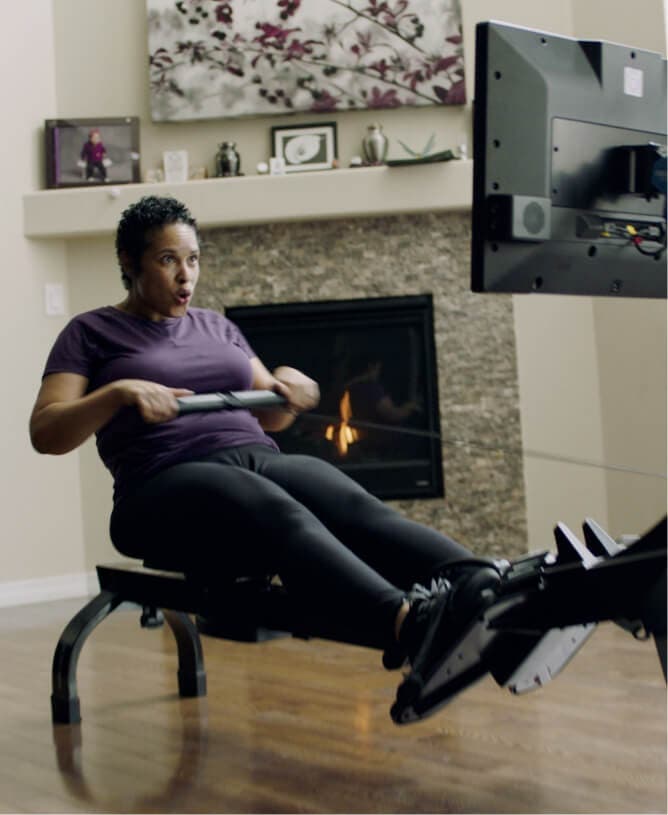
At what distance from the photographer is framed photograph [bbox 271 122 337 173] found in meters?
4.74

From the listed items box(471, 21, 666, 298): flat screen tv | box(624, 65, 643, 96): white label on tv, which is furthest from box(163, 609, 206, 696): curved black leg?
box(624, 65, 643, 96): white label on tv

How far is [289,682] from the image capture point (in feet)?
10.0

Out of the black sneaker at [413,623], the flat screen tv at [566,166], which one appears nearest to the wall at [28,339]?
the black sneaker at [413,623]

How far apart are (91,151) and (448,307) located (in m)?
1.54

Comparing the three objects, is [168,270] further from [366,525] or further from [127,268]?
[366,525]

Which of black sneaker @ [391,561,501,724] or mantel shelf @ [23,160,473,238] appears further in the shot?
mantel shelf @ [23,160,473,238]

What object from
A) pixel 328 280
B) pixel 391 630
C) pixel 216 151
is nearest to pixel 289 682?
pixel 391 630

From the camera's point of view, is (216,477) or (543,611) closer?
(543,611)

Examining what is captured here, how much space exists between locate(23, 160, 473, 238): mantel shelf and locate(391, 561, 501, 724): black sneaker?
9.77 ft

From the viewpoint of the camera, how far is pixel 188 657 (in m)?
2.92

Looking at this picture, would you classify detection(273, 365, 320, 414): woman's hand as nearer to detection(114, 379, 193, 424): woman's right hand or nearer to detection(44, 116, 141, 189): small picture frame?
detection(114, 379, 193, 424): woman's right hand

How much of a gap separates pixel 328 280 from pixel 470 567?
3090 millimetres

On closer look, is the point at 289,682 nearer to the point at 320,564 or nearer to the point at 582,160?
the point at 320,564

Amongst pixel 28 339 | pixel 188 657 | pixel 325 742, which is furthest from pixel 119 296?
pixel 325 742
